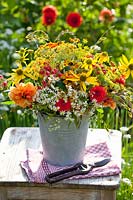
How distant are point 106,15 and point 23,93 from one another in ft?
5.33

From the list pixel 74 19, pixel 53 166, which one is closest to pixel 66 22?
pixel 74 19

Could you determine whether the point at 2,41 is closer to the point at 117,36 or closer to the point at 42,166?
the point at 117,36

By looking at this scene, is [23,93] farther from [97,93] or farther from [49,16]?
[49,16]

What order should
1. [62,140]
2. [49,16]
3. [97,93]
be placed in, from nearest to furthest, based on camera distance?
[97,93], [62,140], [49,16]

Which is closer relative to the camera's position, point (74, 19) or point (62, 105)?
point (62, 105)

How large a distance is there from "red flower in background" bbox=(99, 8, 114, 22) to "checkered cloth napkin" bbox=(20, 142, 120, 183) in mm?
1353

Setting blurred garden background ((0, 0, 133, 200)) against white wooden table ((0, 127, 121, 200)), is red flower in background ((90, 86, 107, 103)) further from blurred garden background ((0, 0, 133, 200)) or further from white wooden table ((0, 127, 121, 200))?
blurred garden background ((0, 0, 133, 200))

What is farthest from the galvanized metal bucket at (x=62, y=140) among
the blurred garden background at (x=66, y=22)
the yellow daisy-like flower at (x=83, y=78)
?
the blurred garden background at (x=66, y=22)

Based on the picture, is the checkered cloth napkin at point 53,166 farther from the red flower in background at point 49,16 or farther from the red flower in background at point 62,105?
the red flower in background at point 49,16

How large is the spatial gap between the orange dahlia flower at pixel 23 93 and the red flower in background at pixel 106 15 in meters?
1.59

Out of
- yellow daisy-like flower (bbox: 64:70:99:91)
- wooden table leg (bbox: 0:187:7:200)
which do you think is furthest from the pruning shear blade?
yellow daisy-like flower (bbox: 64:70:99:91)

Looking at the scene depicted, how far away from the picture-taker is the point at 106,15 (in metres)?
3.29

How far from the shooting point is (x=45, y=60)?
1.82 meters

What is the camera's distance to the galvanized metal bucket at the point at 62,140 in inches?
71.7
